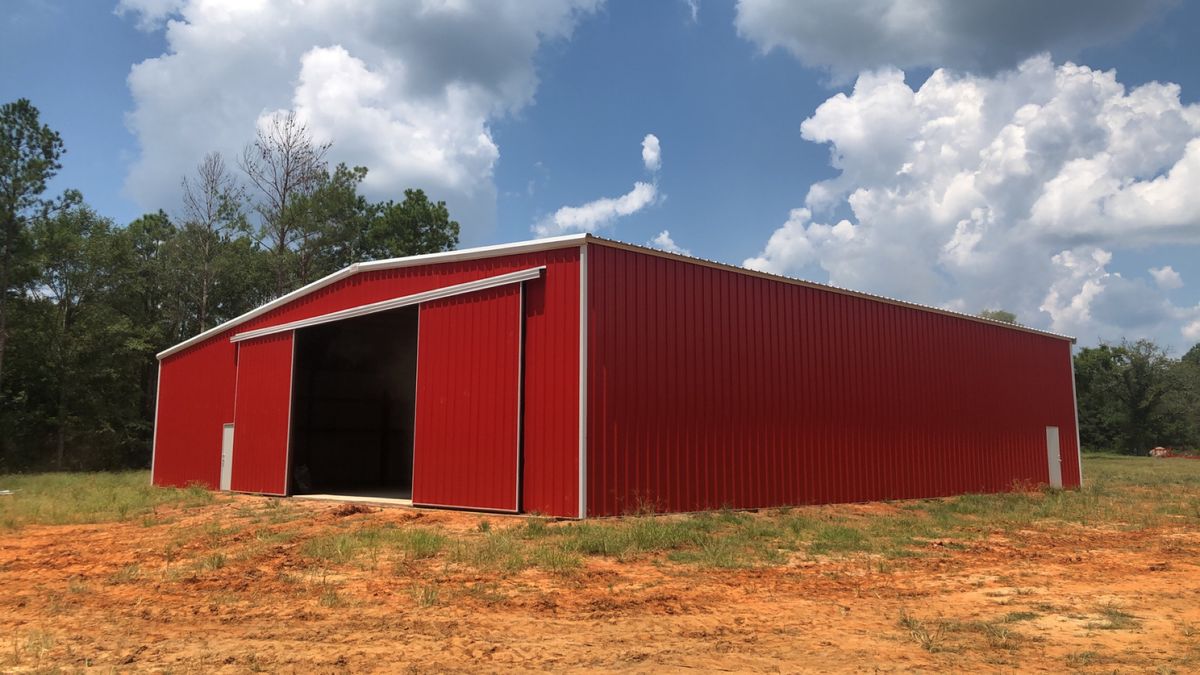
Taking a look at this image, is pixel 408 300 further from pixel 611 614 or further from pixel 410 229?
pixel 410 229

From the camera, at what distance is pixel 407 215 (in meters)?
48.3

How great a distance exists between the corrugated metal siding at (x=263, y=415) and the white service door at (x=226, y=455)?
46 centimetres

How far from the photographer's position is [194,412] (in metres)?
25.0

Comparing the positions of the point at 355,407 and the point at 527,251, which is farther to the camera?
the point at 355,407

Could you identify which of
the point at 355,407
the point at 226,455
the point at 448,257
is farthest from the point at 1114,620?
the point at 226,455

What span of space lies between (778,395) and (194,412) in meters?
19.1

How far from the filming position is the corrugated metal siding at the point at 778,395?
1409cm

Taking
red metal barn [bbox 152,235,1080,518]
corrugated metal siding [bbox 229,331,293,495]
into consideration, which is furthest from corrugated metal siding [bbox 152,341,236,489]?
corrugated metal siding [bbox 229,331,293,495]

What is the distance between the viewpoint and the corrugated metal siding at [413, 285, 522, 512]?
1467 cm

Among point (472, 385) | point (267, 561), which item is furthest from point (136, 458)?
point (267, 561)

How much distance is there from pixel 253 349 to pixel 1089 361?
71.8 m

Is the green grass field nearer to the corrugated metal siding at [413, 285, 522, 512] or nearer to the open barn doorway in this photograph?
the corrugated metal siding at [413, 285, 522, 512]

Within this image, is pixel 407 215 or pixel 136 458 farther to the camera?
pixel 407 215

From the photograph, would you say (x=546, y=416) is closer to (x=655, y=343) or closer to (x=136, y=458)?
(x=655, y=343)
